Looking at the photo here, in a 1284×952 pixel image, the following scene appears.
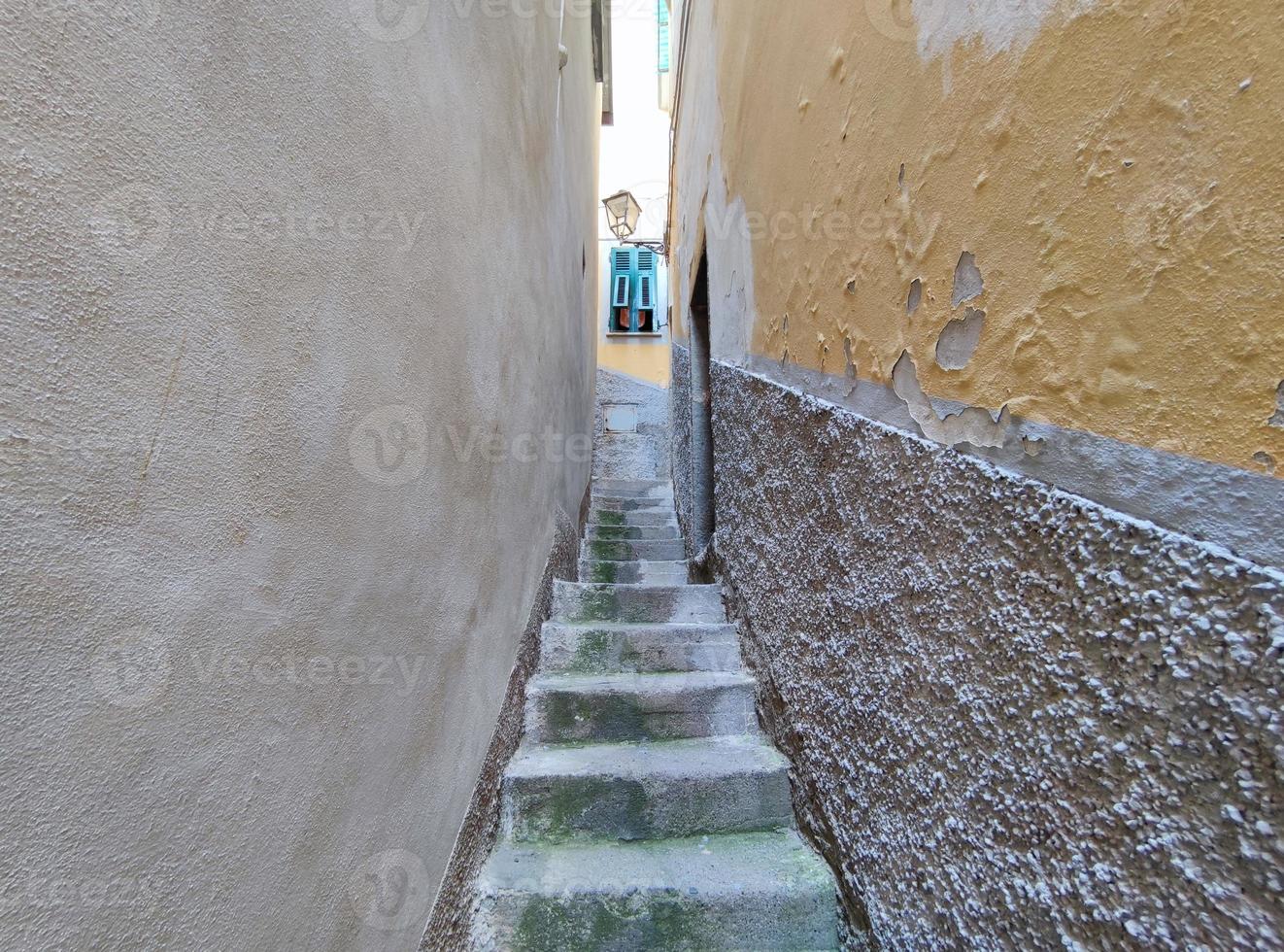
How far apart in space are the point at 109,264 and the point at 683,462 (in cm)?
336

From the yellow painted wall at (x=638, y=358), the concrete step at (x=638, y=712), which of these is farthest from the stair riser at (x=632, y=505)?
the yellow painted wall at (x=638, y=358)

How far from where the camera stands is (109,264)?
1.49ft

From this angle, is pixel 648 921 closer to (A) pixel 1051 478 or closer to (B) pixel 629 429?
(A) pixel 1051 478

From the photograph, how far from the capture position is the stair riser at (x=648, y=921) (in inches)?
44.1

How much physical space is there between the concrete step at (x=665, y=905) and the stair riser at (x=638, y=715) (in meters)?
0.36

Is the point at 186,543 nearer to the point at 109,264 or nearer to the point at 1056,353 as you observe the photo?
the point at 109,264

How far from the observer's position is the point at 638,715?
5.21 feet

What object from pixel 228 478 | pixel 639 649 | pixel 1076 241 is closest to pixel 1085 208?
pixel 1076 241

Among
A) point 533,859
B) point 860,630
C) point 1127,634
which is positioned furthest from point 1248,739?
point 533,859

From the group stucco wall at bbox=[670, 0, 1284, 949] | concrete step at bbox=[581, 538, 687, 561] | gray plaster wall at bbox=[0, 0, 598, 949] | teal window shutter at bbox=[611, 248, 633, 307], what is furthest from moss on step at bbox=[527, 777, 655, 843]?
teal window shutter at bbox=[611, 248, 633, 307]

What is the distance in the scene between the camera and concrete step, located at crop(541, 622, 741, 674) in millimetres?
1793

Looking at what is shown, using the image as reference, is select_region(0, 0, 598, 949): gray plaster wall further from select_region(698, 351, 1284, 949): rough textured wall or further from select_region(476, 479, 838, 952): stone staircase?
select_region(698, 351, 1284, 949): rough textured wall

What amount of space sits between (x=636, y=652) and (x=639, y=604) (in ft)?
0.99

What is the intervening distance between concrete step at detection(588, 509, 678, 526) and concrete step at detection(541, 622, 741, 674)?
1.94 m
